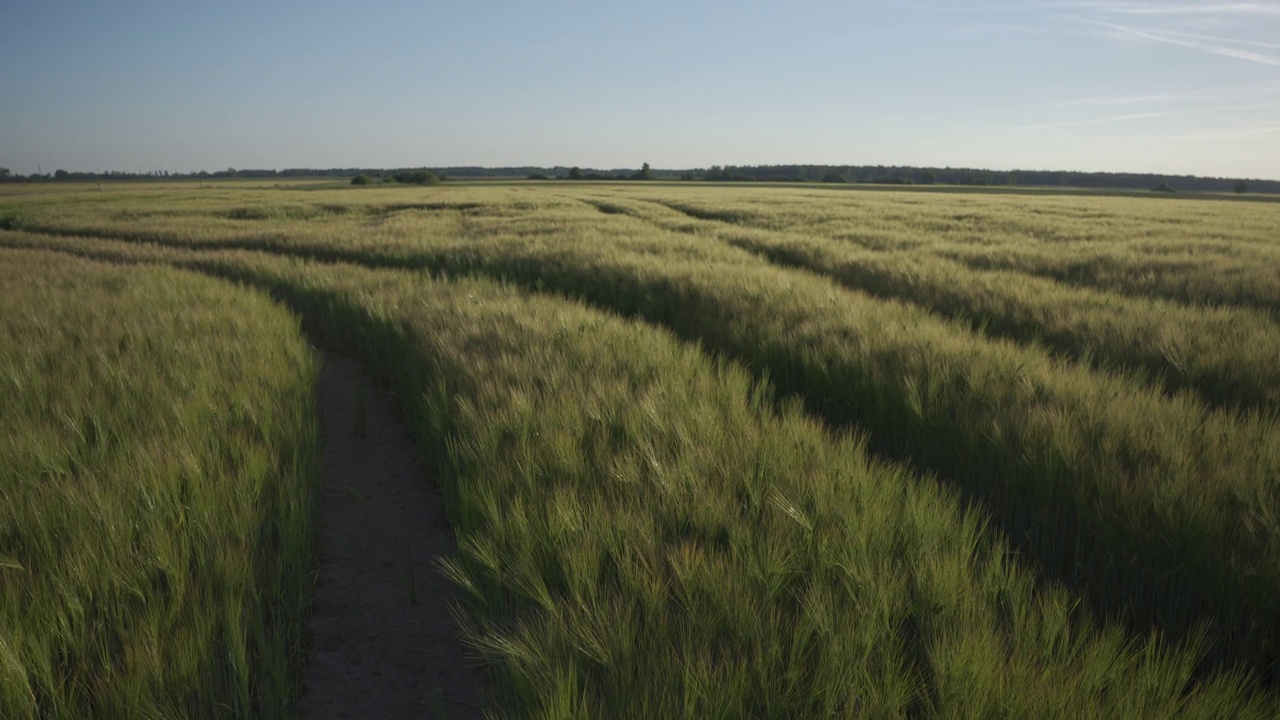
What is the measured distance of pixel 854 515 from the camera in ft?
5.67

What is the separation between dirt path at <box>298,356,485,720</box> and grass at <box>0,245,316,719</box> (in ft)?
0.45

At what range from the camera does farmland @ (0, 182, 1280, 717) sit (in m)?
1.29

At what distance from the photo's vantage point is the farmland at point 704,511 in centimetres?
129

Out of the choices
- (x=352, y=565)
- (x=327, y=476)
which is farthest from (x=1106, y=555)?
(x=327, y=476)

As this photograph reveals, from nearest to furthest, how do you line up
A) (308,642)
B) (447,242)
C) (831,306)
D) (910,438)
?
(308,642) < (910,438) < (831,306) < (447,242)

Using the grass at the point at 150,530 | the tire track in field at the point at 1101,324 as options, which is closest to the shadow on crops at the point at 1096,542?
the tire track in field at the point at 1101,324

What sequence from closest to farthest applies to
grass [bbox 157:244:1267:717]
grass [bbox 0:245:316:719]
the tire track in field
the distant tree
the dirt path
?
grass [bbox 157:244:1267:717] < grass [bbox 0:245:316:719] < the dirt path < the tire track in field < the distant tree

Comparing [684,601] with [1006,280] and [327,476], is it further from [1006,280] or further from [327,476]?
[1006,280]

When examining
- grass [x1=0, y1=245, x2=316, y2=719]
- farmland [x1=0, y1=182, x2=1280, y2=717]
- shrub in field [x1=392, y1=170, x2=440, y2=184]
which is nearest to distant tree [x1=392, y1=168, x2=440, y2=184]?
shrub in field [x1=392, y1=170, x2=440, y2=184]

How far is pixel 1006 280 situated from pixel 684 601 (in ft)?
20.0

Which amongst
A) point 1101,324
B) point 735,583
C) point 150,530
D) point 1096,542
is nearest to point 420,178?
point 1101,324

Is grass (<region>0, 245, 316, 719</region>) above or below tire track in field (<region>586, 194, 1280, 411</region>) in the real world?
below

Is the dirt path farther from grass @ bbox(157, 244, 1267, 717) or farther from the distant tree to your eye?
the distant tree

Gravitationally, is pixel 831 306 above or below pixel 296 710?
above
